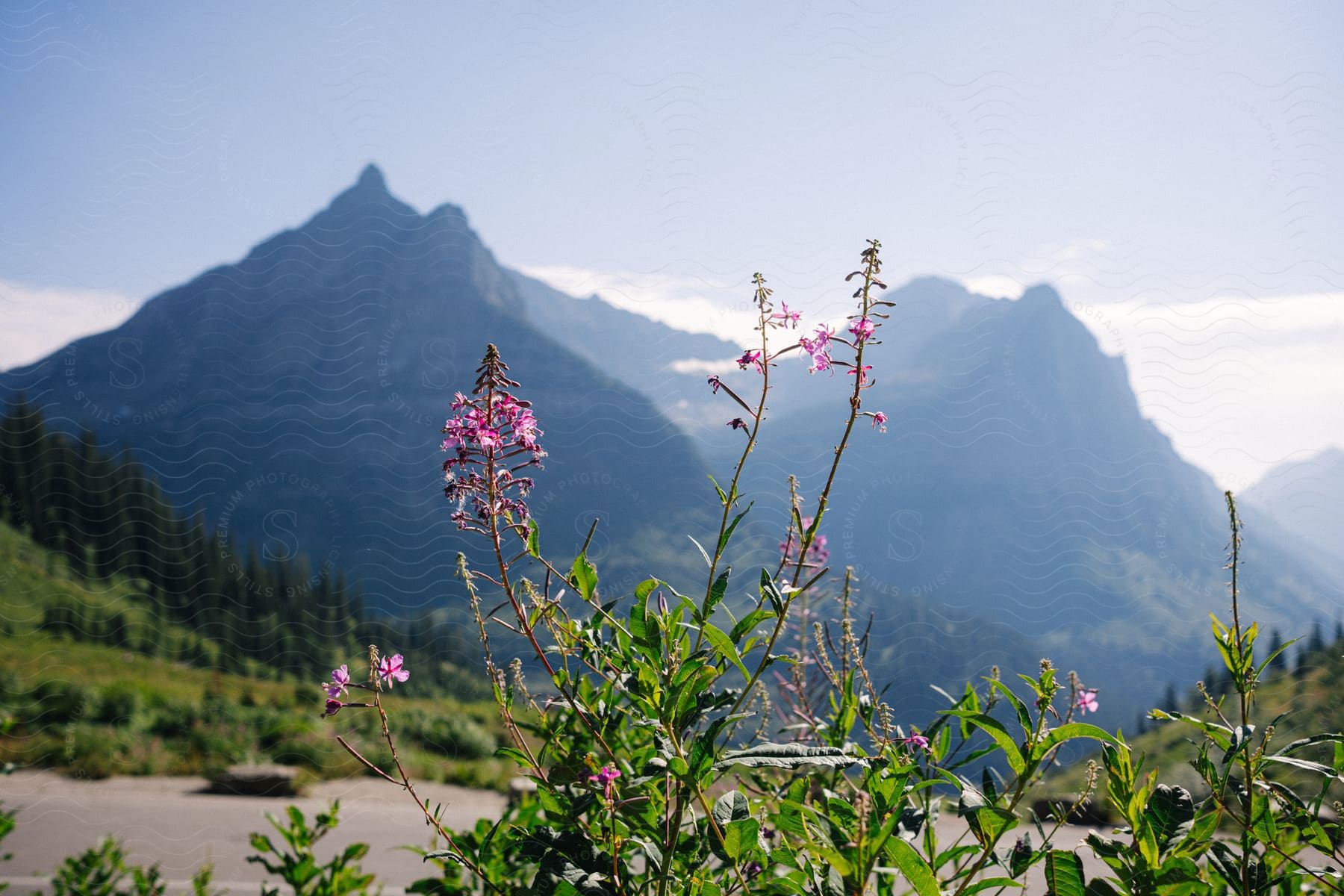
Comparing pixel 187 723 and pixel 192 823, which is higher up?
pixel 192 823

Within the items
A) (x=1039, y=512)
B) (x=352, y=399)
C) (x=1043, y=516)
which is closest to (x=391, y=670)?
(x=352, y=399)

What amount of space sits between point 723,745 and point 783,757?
0.94 feet

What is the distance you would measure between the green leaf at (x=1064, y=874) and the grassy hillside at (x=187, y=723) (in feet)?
22.6

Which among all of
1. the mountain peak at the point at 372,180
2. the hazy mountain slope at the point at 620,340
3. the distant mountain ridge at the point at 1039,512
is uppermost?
the mountain peak at the point at 372,180

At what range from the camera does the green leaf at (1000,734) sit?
86cm

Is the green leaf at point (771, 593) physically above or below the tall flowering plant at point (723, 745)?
above

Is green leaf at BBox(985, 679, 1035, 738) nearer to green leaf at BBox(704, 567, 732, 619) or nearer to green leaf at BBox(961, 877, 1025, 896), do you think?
green leaf at BBox(961, 877, 1025, 896)

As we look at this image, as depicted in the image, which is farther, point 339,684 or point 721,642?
point 339,684

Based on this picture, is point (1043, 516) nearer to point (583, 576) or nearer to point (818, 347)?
point (818, 347)

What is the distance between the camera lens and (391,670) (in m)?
1.20

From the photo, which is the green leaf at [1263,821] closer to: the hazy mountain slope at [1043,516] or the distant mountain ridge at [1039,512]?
the distant mountain ridge at [1039,512]

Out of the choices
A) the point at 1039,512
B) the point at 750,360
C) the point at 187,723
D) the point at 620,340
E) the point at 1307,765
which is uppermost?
the point at 620,340

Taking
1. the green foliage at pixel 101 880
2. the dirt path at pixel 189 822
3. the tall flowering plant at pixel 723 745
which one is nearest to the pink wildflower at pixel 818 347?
the tall flowering plant at pixel 723 745

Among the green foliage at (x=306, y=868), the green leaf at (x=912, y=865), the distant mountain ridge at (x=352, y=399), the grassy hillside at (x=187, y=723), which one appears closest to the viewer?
the green leaf at (x=912, y=865)
